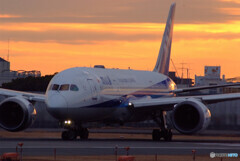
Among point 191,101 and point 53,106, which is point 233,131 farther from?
point 53,106

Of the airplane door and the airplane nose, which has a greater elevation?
the airplane door

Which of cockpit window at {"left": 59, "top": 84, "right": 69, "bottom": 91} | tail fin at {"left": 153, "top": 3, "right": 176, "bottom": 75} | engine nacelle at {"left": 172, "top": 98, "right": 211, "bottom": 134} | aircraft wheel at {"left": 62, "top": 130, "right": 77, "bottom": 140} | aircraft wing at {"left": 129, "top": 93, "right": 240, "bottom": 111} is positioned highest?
tail fin at {"left": 153, "top": 3, "right": 176, "bottom": 75}

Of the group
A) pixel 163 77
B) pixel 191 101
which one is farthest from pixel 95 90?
pixel 163 77

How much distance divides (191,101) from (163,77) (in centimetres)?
1366

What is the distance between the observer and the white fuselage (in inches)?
2013

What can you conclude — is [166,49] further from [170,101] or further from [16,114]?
[16,114]

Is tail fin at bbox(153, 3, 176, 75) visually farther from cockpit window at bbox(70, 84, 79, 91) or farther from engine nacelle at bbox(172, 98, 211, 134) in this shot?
cockpit window at bbox(70, 84, 79, 91)

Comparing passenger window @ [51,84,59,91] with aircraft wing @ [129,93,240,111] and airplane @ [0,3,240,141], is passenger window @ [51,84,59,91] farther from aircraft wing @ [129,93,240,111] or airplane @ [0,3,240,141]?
aircraft wing @ [129,93,240,111]

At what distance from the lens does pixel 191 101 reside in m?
52.8

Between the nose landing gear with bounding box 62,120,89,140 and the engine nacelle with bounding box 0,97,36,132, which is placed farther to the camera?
the engine nacelle with bounding box 0,97,36,132

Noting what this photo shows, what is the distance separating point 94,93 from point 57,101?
3.51 metres

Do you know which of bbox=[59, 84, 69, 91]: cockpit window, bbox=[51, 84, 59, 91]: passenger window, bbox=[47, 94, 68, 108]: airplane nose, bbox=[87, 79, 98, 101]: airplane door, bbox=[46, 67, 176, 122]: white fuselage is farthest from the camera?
bbox=[87, 79, 98, 101]: airplane door

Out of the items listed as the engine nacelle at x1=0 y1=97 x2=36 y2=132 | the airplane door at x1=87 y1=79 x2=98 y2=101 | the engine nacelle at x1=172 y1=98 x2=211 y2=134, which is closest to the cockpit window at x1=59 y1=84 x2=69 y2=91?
the airplane door at x1=87 y1=79 x2=98 y2=101

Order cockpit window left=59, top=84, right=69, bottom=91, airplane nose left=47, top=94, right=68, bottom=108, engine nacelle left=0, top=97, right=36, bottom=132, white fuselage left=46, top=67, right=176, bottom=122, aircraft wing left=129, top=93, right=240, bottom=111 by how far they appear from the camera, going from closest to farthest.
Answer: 1. airplane nose left=47, top=94, right=68, bottom=108
2. white fuselage left=46, top=67, right=176, bottom=122
3. cockpit window left=59, top=84, right=69, bottom=91
4. engine nacelle left=0, top=97, right=36, bottom=132
5. aircraft wing left=129, top=93, right=240, bottom=111
